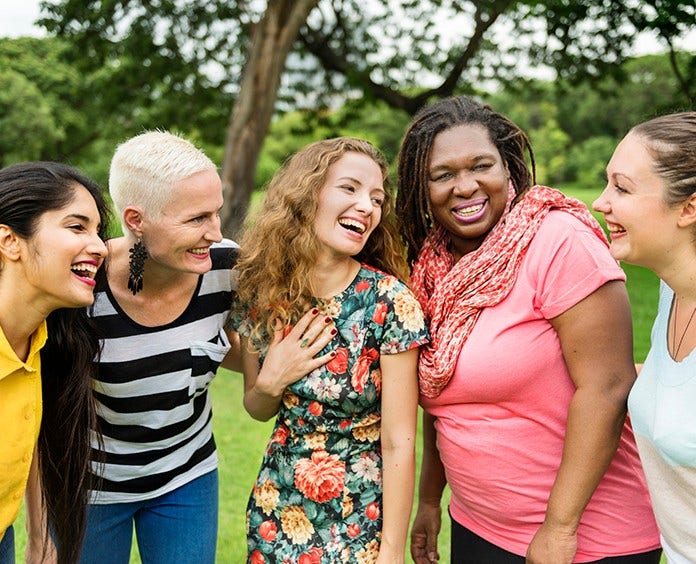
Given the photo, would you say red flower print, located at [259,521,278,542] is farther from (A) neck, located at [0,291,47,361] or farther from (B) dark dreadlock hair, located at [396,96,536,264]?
(B) dark dreadlock hair, located at [396,96,536,264]

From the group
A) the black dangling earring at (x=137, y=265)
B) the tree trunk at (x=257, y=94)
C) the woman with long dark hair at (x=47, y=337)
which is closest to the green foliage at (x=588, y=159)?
the tree trunk at (x=257, y=94)

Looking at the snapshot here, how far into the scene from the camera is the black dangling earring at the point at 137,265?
2.62m

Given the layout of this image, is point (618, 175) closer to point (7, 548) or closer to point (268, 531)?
point (268, 531)

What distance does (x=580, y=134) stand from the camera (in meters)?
49.2

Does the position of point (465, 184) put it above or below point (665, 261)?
above

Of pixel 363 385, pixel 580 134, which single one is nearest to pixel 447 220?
pixel 363 385

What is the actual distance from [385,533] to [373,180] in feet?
3.63

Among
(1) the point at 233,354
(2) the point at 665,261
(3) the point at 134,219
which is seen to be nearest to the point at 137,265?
(3) the point at 134,219

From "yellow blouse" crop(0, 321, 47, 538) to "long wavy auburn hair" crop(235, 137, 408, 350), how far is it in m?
0.69

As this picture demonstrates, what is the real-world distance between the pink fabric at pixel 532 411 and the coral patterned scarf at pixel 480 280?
0.03m

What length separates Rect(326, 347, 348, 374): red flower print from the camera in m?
2.43

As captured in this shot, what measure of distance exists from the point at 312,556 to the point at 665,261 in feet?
4.42

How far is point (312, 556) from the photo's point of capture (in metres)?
2.40

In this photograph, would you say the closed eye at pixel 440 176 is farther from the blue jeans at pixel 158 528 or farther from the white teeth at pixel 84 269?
the blue jeans at pixel 158 528
